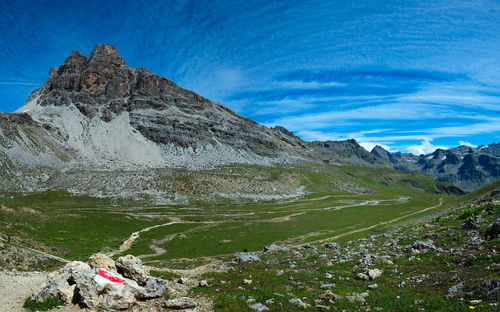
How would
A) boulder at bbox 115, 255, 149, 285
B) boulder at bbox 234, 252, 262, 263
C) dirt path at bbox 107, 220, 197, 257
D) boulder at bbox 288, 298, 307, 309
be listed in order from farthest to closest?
dirt path at bbox 107, 220, 197, 257, boulder at bbox 234, 252, 262, 263, boulder at bbox 115, 255, 149, 285, boulder at bbox 288, 298, 307, 309

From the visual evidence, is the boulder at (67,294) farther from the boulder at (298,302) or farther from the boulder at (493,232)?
the boulder at (493,232)

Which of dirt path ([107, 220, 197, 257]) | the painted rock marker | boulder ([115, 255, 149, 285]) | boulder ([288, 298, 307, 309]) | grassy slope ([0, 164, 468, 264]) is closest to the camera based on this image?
boulder ([288, 298, 307, 309])

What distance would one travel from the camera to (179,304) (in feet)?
68.2

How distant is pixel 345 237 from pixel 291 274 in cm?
4414

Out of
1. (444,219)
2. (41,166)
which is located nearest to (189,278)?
(444,219)

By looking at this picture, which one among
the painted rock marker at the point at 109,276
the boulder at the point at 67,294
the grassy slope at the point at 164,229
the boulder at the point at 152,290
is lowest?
the grassy slope at the point at 164,229

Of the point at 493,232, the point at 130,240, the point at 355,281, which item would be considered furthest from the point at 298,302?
the point at 130,240

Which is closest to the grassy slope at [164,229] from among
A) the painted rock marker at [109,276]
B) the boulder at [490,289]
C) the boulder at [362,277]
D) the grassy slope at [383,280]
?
the grassy slope at [383,280]

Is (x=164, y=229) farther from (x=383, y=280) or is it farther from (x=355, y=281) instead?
(x=383, y=280)

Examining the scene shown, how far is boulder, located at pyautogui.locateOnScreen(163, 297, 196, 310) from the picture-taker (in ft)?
68.0

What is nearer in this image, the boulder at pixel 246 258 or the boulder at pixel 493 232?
the boulder at pixel 493 232

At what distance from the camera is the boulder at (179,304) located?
20.7 metres

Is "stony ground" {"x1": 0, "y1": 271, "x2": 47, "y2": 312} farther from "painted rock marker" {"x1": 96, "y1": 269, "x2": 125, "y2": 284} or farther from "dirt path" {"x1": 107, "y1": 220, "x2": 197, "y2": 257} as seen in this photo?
"dirt path" {"x1": 107, "y1": 220, "x2": 197, "y2": 257}

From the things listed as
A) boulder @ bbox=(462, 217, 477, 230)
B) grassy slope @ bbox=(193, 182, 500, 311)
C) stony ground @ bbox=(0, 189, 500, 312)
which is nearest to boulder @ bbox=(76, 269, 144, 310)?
stony ground @ bbox=(0, 189, 500, 312)
